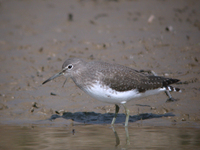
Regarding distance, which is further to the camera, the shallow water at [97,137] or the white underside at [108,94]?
the white underside at [108,94]

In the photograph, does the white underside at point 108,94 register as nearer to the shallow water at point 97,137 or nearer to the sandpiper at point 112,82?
the sandpiper at point 112,82

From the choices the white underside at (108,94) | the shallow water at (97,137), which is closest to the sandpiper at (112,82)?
the white underside at (108,94)

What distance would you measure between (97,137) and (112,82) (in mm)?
1406

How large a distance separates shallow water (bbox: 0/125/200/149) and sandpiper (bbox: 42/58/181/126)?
0.73 meters

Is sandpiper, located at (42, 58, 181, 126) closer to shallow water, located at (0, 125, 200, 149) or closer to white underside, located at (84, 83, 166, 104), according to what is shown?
white underside, located at (84, 83, 166, 104)

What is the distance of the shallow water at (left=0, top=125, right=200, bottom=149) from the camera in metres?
6.92

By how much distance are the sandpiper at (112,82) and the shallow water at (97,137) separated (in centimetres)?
73

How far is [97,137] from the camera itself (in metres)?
7.55

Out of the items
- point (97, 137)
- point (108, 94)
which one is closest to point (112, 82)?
point (108, 94)

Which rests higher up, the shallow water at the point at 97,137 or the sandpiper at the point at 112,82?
the sandpiper at the point at 112,82

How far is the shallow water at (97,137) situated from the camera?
6.92m

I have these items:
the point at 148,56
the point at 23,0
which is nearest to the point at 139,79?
the point at 148,56

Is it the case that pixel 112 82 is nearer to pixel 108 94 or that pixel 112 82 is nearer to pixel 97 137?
pixel 108 94

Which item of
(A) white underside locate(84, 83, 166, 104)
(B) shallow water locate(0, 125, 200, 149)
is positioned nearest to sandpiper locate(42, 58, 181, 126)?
(A) white underside locate(84, 83, 166, 104)
